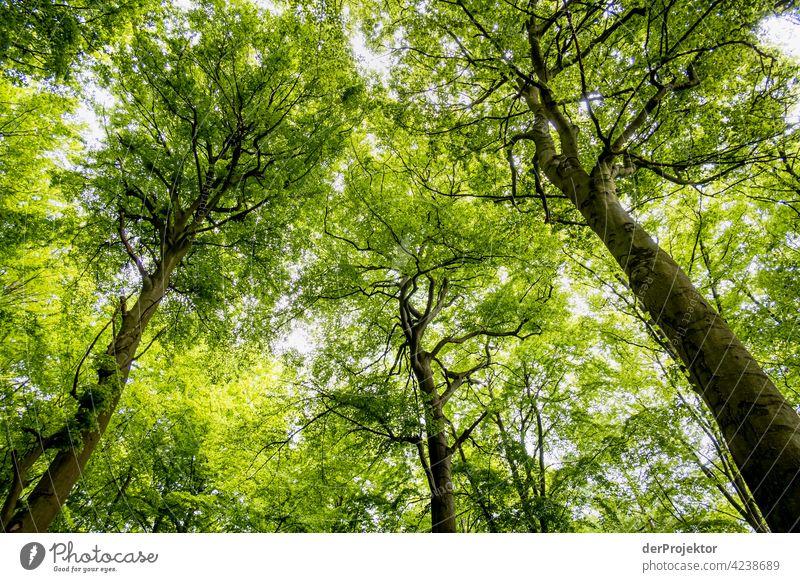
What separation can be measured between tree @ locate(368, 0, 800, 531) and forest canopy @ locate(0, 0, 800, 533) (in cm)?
4

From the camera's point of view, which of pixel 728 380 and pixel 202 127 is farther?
pixel 202 127

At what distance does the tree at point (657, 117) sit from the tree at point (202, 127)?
136cm

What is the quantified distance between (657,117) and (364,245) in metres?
4.94

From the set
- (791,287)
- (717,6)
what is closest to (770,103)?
(717,6)

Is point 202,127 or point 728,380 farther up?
point 202,127

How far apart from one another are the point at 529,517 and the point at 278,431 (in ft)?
13.9

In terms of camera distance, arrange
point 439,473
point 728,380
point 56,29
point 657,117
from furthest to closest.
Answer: point 439,473 < point 657,117 < point 56,29 < point 728,380

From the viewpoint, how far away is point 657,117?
13.0 feet

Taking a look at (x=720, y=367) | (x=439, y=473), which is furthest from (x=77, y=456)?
(x=720, y=367)

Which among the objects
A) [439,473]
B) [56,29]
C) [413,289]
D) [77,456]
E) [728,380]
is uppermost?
[56,29]

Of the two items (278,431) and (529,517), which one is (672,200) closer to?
(529,517)
